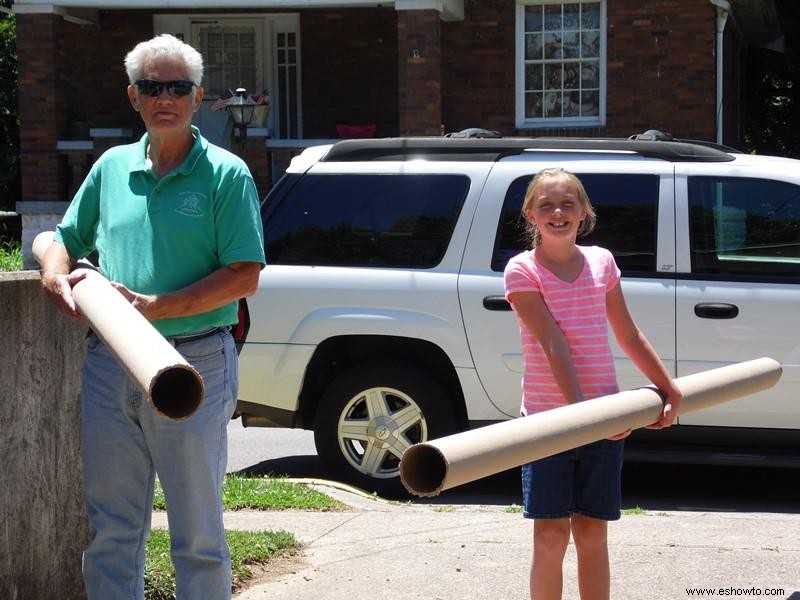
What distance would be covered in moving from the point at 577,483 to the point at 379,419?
10.6ft

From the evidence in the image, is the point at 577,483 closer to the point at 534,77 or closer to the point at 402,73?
the point at 402,73

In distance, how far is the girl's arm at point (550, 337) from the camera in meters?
3.94

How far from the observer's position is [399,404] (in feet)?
24.0

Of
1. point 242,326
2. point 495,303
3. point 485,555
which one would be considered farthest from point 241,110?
point 485,555

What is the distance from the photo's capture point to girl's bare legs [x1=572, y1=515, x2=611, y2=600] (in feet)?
13.6

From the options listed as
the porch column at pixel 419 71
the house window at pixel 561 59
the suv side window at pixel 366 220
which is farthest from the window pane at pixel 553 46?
the suv side window at pixel 366 220

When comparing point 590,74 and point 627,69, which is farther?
point 590,74

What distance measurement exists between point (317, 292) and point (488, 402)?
44.7 inches

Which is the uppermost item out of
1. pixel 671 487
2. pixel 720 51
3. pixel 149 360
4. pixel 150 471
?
pixel 720 51

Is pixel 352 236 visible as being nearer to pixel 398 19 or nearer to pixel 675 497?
pixel 675 497

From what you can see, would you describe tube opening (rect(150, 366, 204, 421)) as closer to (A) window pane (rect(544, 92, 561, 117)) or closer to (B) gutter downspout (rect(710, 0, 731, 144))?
(B) gutter downspout (rect(710, 0, 731, 144))

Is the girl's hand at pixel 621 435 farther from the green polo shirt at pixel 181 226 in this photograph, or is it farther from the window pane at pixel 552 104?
the window pane at pixel 552 104

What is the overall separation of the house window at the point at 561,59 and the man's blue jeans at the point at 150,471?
44.4ft

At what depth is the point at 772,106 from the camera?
2448cm
